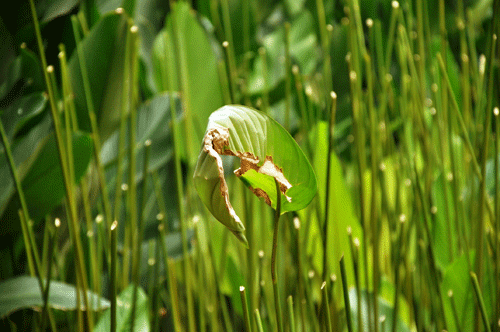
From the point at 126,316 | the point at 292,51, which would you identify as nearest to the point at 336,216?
the point at 126,316

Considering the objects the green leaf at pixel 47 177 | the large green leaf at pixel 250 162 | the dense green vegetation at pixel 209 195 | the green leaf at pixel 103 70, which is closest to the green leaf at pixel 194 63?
the dense green vegetation at pixel 209 195

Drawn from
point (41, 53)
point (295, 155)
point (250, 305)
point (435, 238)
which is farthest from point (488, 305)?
point (41, 53)

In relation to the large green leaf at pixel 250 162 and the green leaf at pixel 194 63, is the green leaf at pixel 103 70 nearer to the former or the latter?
the green leaf at pixel 194 63

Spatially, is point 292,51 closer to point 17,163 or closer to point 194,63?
point 194,63

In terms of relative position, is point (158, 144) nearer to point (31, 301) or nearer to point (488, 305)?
point (31, 301)

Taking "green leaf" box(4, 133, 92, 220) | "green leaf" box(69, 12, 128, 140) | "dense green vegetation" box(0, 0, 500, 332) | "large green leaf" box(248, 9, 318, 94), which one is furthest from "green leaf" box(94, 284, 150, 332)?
"large green leaf" box(248, 9, 318, 94)

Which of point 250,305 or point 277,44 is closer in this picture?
point 250,305

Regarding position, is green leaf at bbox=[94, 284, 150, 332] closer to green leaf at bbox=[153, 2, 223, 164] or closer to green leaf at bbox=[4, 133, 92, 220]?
green leaf at bbox=[4, 133, 92, 220]
